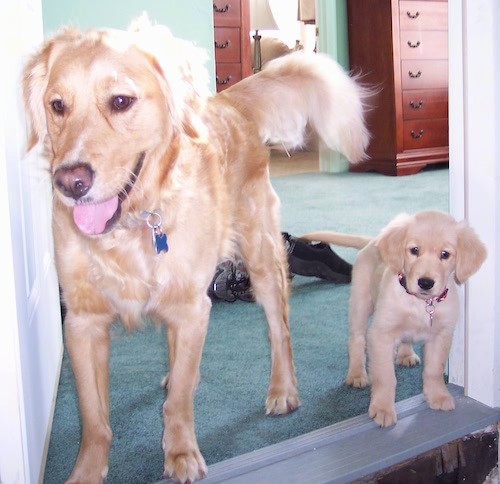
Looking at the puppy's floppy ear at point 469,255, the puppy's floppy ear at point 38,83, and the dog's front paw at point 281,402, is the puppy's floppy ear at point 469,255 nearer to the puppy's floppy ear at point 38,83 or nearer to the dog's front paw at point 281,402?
the dog's front paw at point 281,402

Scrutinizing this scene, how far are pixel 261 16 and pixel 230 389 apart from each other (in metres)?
5.48

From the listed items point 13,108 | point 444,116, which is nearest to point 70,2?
point 13,108

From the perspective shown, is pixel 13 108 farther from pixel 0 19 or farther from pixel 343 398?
pixel 343 398

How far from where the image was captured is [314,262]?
111 inches

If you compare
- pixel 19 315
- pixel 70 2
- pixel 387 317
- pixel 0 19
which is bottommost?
pixel 387 317

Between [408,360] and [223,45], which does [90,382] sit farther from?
[223,45]

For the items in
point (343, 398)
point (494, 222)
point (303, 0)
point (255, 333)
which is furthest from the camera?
point (303, 0)

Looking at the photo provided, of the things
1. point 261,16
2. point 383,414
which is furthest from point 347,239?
point 261,16

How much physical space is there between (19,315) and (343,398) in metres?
0.95

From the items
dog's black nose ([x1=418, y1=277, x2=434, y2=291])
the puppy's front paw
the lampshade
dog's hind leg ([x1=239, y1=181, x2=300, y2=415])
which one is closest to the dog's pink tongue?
dog's hind leg ([x1=239, y1=181, x2=300, y2=415])

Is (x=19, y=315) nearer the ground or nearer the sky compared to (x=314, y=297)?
nearer the sky

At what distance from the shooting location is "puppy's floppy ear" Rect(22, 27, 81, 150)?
1397 mm

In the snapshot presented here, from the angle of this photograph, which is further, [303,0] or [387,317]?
[303,0]

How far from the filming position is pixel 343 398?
1.82 metres
